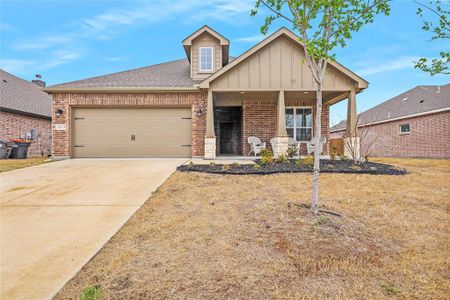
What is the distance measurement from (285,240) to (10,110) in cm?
1658

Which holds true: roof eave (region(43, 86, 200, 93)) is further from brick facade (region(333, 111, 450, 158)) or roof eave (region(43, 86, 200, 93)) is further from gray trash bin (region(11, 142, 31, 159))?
brick facade (region(333, 111, 450, 158))

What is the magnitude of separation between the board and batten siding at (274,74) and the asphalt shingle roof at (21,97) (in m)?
11.2

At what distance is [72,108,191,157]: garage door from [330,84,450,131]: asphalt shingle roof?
10.9 metres

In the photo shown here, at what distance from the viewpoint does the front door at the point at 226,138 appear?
14.4m

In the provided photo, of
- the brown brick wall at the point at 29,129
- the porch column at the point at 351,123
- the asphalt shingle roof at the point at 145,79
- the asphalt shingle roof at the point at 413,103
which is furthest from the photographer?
the asphalt shingle roof at the point at 413,103

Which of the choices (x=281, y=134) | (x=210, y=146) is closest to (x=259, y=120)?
(x=281, y=134)

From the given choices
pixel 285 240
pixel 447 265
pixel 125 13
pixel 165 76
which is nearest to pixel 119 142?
pixel 165 76

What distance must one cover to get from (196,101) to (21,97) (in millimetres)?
12348

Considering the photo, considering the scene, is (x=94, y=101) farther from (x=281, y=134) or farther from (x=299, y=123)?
(x=299, y=123)

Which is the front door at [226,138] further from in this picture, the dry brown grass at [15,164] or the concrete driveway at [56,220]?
the dry brown grass at [15,164]

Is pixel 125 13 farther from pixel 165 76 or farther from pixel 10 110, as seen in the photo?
pixel 10 110

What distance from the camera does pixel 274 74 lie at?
9.94m

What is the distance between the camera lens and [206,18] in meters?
11.8

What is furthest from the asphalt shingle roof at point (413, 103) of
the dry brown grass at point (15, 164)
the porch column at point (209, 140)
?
the dry brown grass at point (15, 164)
